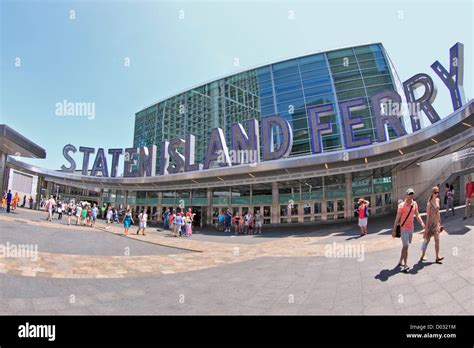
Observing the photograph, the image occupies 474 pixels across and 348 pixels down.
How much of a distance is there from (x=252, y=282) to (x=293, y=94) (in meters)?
33.5

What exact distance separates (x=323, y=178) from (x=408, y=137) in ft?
21.2

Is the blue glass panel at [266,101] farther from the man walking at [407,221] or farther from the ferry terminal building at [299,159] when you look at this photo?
the man walking at [407,221]

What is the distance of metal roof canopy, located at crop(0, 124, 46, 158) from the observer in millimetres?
15614

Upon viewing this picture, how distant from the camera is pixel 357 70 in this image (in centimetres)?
3275

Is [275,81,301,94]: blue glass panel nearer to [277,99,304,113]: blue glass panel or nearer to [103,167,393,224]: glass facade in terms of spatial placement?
[277,99,304,113]: blue glass panel

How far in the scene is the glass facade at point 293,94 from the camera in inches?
1252

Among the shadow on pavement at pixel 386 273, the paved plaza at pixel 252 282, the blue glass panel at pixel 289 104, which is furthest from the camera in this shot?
the blue glass panel at pixel 289 104

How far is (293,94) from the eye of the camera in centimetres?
3528

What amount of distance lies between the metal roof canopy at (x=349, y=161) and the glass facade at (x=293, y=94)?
539 inches

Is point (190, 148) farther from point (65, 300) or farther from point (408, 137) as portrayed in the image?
point (65, 300)

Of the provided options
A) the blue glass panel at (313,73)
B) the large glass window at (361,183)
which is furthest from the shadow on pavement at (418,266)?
the blue glass panel at (313,73)

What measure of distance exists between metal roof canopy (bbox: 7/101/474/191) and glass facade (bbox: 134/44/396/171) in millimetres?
13683

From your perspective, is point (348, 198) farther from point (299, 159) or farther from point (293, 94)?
point (293, 94)

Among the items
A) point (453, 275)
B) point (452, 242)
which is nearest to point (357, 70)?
point (452, 242)
